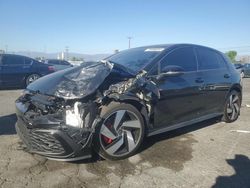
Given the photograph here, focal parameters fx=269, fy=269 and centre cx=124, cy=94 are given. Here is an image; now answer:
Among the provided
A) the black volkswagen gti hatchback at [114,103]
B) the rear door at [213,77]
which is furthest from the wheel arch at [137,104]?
the rear door at [213,77]

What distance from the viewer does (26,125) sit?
10.9 feet

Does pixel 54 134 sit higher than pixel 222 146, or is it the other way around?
pixel 54 134

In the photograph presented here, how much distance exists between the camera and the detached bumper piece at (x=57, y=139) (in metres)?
3.11

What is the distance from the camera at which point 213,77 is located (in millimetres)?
5121

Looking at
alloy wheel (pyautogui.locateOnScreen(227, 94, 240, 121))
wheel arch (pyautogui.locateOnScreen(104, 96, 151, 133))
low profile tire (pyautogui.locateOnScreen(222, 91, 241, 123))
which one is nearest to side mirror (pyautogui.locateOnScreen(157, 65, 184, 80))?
wheel arch (pyautogui.locateOnScreen(104, 96, 151, 133))

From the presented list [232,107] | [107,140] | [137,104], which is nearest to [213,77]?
[232,107]

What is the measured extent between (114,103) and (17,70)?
8549 mm

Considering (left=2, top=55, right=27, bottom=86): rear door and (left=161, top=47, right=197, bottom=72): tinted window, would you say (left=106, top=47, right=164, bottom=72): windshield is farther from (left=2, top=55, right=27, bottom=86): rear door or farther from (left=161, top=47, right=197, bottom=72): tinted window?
(left=2, top=55, right=27, bottom=86): rear door

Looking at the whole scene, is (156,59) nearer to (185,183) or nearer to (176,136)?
(176,136)

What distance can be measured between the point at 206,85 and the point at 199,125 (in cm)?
118

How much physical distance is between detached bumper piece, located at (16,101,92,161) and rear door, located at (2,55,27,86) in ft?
26.6

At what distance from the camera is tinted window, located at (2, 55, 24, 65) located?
10.7 meters

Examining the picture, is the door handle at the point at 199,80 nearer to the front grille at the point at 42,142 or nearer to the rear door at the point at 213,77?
the rear door at the point at 213,77

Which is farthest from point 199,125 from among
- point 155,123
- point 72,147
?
point 72,147
